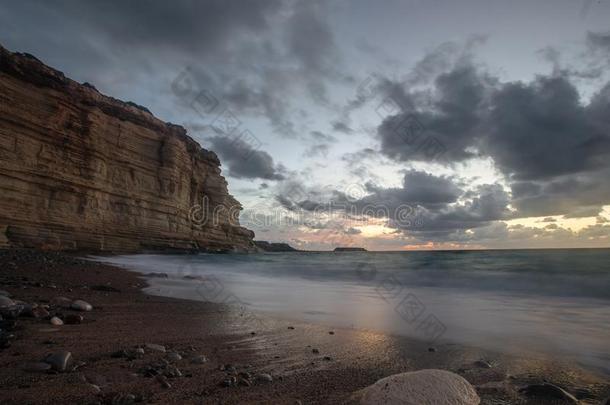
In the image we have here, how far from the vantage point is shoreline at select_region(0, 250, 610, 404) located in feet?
8.54

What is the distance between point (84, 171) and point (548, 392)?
79.3 feet

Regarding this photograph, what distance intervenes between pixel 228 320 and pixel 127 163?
74.8 feet

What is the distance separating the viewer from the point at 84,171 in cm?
2123

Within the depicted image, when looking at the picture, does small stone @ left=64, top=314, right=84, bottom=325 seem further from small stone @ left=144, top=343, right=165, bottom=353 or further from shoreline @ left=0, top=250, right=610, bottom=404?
small stone @ left=144, top=343, right=165, bottom=353

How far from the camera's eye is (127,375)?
2848 millimetres

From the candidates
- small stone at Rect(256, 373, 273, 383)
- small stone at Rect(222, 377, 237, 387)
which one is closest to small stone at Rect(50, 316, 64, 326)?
small stone at Rect(222, 377, 237, 387)

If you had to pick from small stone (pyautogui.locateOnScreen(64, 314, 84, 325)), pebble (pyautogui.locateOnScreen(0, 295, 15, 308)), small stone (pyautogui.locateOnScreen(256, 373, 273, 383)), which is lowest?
small stone (pyautogui.locateOnScreen(256, 373, 273, 383))

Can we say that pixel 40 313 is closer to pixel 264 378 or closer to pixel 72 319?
pixel 72 319

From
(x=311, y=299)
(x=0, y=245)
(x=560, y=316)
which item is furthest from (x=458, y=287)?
(x=0, y=245)

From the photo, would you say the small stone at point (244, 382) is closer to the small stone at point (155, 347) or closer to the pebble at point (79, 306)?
the small stone at point (155, 347)

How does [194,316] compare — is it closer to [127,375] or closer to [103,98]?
[127,375]

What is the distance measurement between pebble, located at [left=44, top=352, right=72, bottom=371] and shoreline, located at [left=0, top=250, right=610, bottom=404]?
0.08 meters

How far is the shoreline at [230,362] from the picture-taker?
260 centimetres

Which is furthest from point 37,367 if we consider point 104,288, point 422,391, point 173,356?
point 104,288
